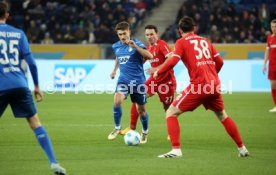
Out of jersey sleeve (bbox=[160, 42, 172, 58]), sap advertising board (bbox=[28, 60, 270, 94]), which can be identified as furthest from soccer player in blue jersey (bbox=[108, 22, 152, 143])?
sap advertising board (bbox=[28, 60, 270, 94])

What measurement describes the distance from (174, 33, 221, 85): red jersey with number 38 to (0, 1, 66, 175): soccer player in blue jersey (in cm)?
243

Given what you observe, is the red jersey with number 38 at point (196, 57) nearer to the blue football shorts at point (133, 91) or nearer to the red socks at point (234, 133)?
the red socks at point (234, 133)

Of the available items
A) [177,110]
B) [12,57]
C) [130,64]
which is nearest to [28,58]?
[12,57]

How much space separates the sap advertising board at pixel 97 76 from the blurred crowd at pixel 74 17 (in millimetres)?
3924

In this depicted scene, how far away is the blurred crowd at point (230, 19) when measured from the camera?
26.7m

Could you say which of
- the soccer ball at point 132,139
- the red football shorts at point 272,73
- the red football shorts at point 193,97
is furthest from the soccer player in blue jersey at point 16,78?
the red football shorts at point 272,73

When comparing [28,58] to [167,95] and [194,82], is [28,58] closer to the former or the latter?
[194,82]

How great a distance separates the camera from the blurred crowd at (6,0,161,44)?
28.4 metres

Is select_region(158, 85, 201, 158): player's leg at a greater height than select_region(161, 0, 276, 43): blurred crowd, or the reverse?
Answer: select_region(158, 85, 201, 158): player's leg

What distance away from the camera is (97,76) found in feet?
79.2

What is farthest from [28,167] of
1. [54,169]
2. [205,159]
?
[205,159]

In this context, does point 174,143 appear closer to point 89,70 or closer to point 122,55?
point 122,55

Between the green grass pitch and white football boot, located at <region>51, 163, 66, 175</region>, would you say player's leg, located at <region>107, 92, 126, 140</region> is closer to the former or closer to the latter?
the green grass pitch

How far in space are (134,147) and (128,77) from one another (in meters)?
1.40
